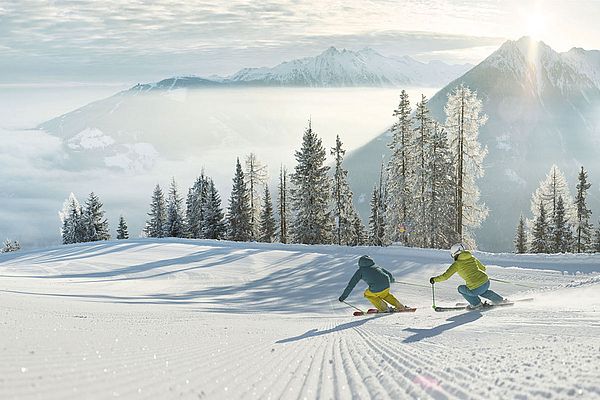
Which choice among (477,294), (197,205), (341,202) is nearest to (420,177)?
(341,202)

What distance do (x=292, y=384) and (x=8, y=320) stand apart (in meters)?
4.16

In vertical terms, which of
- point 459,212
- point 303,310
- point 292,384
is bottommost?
point 303,310

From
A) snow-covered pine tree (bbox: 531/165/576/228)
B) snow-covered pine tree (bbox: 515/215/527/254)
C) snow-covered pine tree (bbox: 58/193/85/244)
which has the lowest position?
snow-covered pine tree (bbox: 515/215/527/254)

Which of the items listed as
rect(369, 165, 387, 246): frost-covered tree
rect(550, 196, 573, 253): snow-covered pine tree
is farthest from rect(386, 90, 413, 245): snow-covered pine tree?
rect(550, 196, 573, 253): snow-covered pine tree

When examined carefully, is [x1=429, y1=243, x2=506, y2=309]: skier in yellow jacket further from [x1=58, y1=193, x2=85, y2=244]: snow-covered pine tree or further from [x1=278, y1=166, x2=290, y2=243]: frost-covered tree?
[x1=58, y1=193, x2=85, y2=244]: snow-covered pine tree

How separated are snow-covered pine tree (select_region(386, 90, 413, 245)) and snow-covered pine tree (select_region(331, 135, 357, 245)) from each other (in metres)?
5.00

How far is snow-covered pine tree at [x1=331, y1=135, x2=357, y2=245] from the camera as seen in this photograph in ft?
146

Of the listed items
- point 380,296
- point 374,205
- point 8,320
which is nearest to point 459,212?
point 374,205

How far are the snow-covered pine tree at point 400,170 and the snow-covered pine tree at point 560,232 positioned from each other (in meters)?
18.4

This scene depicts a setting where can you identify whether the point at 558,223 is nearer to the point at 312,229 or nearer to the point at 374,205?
the point at 374,205

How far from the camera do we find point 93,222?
58250mm

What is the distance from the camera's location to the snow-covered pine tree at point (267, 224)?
55.3m

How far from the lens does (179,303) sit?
13.5 metres

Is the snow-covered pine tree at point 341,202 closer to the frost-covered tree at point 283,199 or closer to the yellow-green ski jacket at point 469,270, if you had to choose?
the frost-covered tree at point 283,199
